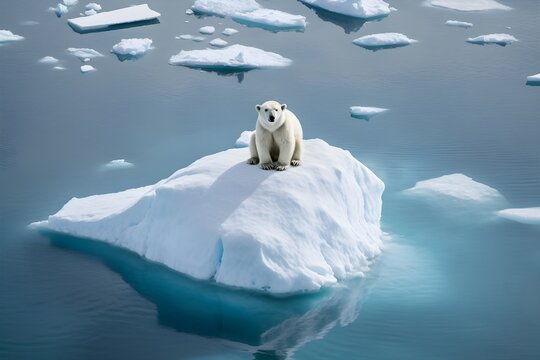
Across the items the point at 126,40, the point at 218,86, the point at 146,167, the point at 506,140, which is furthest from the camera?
the point at 126,40

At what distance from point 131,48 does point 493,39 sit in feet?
22.4

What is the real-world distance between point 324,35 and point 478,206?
23.0 ft

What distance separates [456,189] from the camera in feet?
33.7

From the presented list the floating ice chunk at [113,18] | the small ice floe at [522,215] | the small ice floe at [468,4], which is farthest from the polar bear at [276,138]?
the small ice floe at [468,4]

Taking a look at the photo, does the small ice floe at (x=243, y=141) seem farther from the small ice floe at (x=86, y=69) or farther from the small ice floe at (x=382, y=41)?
the small ice floe at (x=382, y=41)

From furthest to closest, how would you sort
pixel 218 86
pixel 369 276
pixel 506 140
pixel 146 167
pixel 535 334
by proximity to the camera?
1. pixel 218 86
2. pixel 506 140
3. pixel 146 167
4. pixel 369 276
5. pixel 535 334

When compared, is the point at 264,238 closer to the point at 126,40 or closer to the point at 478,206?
the point at 478,206

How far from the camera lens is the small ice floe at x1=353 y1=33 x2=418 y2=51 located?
1535 centimetres

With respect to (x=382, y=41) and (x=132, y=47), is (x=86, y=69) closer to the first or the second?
(x=132, y=47)

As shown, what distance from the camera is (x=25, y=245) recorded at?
888 centimetres

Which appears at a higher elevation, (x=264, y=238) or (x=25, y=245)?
(x=264, y=238)

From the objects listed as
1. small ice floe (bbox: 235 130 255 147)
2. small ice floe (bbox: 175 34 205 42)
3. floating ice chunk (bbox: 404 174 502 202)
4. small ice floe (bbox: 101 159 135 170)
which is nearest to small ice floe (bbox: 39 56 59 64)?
small ice floe (bbox: 175 34 205 42)

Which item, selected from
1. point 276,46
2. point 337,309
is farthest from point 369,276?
point 276,46

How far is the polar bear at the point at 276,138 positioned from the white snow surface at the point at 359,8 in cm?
867
